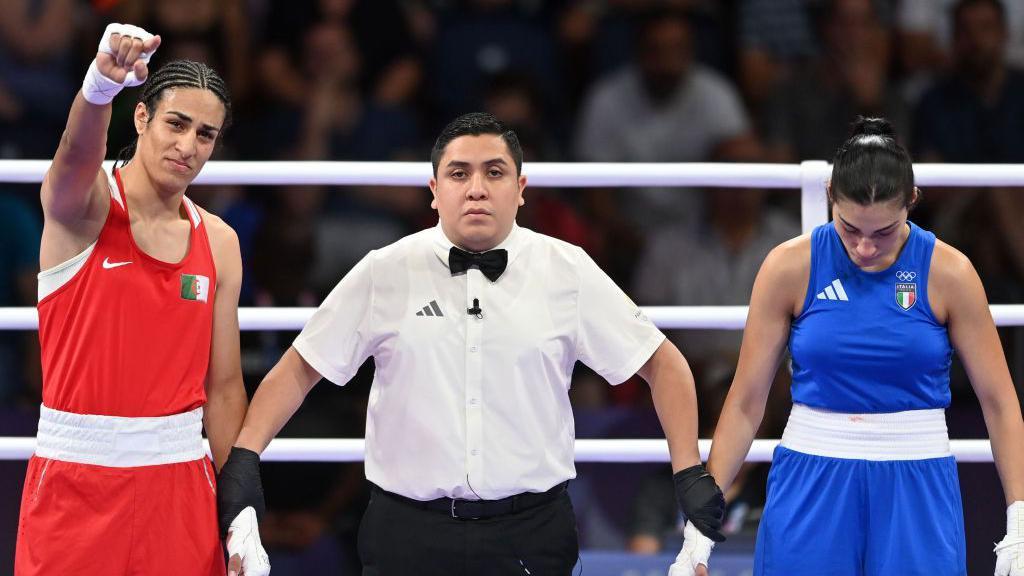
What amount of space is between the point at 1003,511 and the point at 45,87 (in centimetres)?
394

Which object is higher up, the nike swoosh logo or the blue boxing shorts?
the nike swoosh logo

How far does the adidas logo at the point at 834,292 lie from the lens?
2.56m

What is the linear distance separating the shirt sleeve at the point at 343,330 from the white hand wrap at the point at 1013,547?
1297 mm

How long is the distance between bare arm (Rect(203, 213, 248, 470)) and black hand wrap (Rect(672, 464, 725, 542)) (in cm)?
92

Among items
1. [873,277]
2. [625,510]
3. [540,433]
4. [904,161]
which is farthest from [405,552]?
[625,510]

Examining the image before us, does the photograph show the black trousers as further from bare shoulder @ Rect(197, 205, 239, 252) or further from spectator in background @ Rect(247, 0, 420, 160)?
spectator in background @ Rect(247, 0, 420, 160)

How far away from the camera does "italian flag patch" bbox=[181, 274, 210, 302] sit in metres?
2.56

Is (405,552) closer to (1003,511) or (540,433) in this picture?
(540,433)

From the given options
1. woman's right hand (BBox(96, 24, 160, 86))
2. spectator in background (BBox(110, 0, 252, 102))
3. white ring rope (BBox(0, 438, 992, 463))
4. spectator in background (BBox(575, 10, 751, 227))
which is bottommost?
white ring rope (BBox(0, 438, 992, 463))

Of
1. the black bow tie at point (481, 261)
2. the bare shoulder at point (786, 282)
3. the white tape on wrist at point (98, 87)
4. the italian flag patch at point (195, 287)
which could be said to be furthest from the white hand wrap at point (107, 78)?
the bare shoulder at point (786, 282)

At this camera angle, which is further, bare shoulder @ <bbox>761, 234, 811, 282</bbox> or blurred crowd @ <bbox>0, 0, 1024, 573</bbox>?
blurred crowd @ <bbox>0, 0, 1024, 573</bbox>

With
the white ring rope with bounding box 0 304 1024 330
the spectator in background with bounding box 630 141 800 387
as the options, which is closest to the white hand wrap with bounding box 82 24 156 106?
the white ring rope with bounding box 0 304 1024 330

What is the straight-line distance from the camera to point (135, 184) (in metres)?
2.58

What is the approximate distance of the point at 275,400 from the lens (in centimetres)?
265
